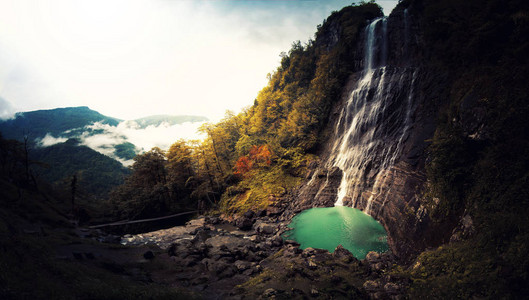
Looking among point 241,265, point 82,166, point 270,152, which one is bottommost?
point 241,265

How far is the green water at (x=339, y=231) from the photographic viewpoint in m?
12.1

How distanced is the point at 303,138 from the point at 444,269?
2106 centimetres

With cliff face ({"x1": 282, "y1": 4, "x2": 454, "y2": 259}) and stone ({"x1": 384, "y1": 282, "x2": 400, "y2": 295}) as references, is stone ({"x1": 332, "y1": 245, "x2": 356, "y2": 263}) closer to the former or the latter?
cliff face ({"x1": 282, "y1": 4, "x2": 454, "y2": 259})

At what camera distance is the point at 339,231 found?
1420cm

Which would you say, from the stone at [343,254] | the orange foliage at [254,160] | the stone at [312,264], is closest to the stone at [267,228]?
the stone at [343,254]

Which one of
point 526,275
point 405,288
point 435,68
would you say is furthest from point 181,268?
point 435,68

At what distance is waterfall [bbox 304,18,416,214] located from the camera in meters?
15.9

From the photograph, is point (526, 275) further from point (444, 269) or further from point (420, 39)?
point (420, 39)

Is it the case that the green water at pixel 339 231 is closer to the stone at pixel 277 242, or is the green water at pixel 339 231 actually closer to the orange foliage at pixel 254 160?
the stone at pixel 277 242

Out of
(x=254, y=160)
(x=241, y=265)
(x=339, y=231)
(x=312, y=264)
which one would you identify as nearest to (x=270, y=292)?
(x=312, y=264)

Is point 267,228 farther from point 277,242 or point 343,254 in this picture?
point 343,254

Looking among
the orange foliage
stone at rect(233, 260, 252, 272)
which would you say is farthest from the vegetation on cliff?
the orange foliage

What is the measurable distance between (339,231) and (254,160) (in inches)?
637

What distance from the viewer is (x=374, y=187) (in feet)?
52.1
